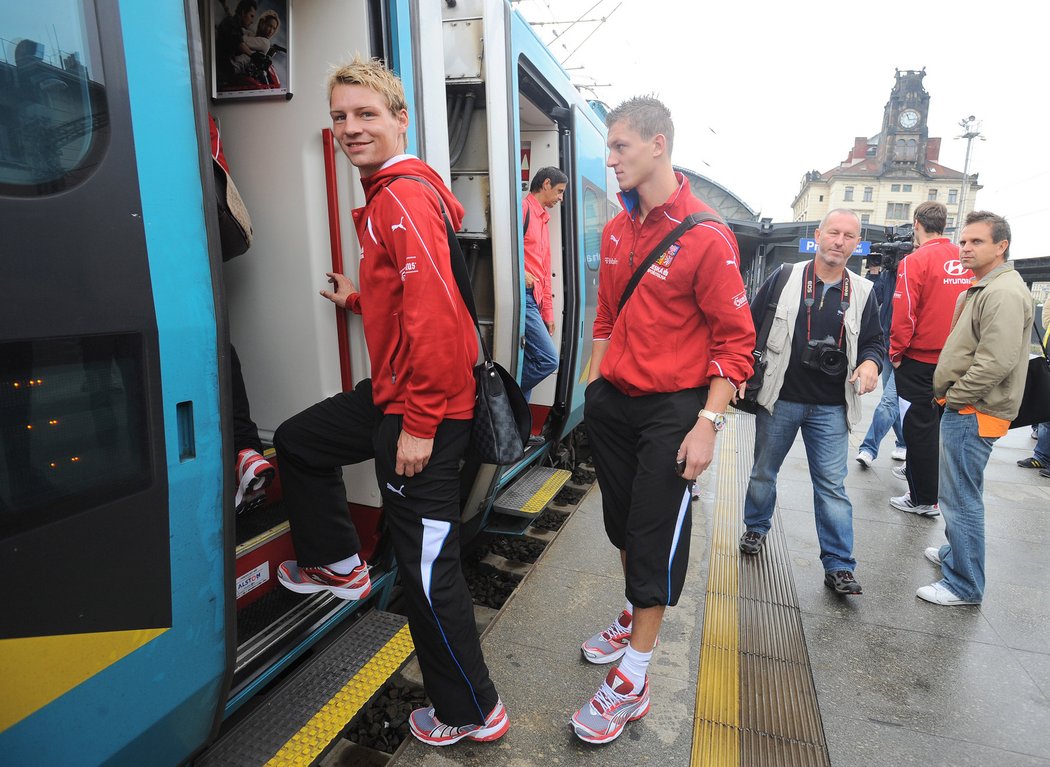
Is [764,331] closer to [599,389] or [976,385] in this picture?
[976,385]

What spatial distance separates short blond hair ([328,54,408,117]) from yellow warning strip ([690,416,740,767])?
95.6 inches

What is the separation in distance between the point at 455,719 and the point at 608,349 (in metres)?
1.46

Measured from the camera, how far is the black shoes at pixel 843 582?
10.6 feet

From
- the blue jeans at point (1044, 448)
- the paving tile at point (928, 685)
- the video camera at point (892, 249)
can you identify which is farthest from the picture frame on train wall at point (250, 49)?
the blue jeans at point (1044, 448)

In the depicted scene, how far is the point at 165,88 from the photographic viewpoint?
1409 millimetres

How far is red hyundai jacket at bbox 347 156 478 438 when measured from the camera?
170 cm

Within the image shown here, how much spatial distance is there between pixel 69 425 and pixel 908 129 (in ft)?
257

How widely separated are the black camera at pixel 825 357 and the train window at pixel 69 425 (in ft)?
10.1

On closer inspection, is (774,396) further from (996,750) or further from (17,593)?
(17,593)

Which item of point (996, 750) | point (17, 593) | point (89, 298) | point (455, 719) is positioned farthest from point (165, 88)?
point (996, 750)

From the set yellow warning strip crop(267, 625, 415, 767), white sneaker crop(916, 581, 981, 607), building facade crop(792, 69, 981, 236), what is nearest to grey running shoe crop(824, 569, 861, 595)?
white sneaker crop(916, 581, 981, 607)

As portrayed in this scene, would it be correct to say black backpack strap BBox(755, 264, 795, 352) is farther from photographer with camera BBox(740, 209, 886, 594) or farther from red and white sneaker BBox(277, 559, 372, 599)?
red and white sneaker BBox(277, 559, 372, 599)

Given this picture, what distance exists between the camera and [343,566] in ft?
7.25

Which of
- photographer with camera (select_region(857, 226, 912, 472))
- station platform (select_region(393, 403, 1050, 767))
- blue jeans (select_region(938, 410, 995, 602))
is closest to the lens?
station platform (select_region(393, 403, 1050, 767))
